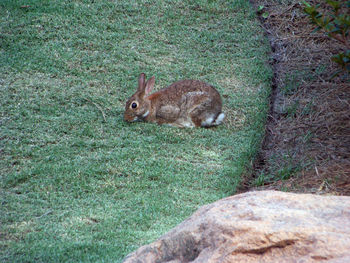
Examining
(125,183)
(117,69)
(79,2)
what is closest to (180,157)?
(125,183)

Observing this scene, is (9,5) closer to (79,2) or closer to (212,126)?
(79,2)

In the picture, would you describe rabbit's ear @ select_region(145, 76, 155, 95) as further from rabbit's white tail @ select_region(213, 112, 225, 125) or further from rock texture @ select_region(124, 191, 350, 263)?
rock texture @ select_region(124, 191, 350, 263)

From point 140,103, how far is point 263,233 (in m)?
4.33

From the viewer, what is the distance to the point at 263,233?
Result: 99.3 inches

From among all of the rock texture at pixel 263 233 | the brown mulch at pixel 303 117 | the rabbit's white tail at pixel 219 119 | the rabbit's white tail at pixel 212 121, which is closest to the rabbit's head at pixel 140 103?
the rabbit's white tail at pixel 212 121

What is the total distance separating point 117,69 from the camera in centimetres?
752

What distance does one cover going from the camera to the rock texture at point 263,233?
8.04 ft

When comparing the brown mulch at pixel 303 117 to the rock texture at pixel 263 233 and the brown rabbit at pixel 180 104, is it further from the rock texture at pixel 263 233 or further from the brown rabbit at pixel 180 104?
the rock texture at pixel 263 233

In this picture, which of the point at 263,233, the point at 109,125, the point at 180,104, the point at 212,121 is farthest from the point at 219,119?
the point at 263,233

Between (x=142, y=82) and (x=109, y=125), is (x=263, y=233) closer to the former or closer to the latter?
(x=109, y=125)

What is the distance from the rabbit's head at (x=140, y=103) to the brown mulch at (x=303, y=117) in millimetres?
1699

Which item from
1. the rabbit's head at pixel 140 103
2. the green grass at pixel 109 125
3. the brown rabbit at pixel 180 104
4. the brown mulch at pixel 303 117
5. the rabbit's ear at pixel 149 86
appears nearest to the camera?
the green grass at pixel 109 125

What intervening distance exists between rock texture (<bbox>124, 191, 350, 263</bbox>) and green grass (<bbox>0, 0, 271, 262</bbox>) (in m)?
1.30

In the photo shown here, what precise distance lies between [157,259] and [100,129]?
3603mm
